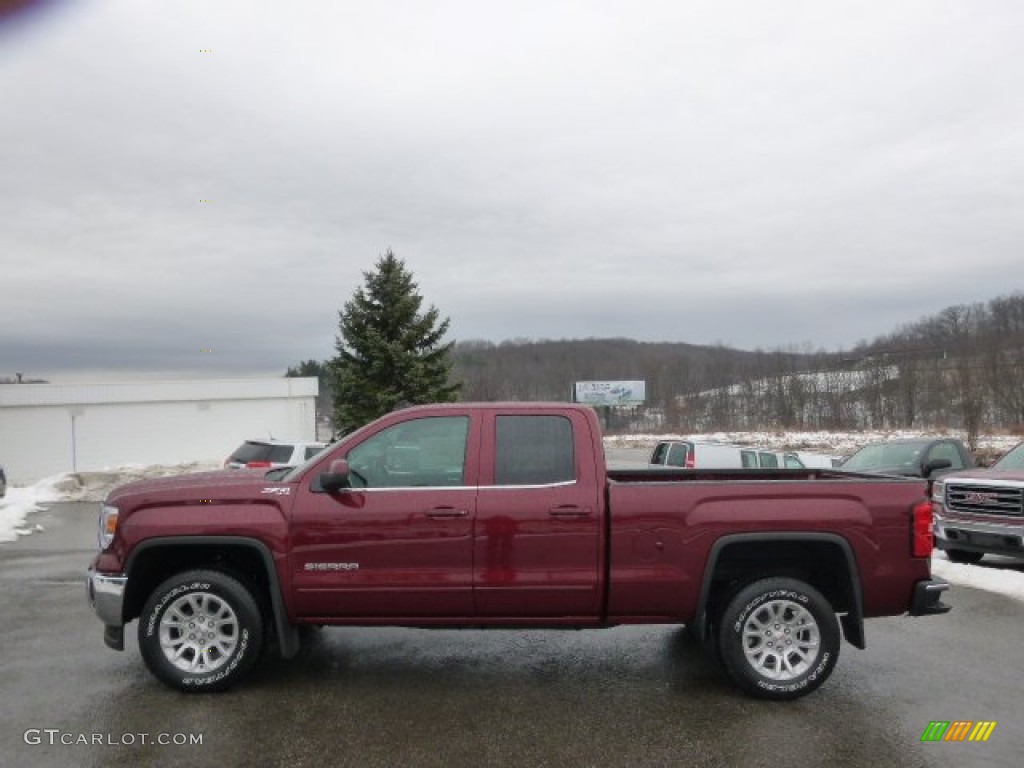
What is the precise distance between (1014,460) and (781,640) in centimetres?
809

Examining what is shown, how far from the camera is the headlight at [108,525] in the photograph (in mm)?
5637

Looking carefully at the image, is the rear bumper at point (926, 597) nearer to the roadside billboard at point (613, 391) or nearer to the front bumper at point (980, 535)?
the front bumper at point (980, 535)

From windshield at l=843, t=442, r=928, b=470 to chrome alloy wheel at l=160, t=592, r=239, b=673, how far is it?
41.6ft

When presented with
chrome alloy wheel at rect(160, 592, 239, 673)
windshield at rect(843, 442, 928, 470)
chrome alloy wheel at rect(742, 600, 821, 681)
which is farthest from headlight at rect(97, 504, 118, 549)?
windshield at rect(843, 442, 928, 470)

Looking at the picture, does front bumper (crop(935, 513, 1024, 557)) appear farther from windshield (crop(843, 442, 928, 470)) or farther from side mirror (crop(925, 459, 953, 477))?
windshield (crop(843, 442, 928, 470))

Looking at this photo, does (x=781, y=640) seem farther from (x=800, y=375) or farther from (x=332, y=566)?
(x=800, y=375)

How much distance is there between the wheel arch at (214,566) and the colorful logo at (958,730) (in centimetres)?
394

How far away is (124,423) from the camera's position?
36438mm

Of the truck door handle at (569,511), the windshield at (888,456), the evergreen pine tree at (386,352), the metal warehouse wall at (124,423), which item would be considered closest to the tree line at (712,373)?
the evergreen pine tree at (386,352)

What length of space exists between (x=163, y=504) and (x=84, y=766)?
1696mm

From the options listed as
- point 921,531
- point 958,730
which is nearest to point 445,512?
point 921,531

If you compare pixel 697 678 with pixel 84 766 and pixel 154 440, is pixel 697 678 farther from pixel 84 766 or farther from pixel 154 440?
pixel 154 440

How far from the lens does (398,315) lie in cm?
3145

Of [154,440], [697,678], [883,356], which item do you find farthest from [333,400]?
[883,356]
